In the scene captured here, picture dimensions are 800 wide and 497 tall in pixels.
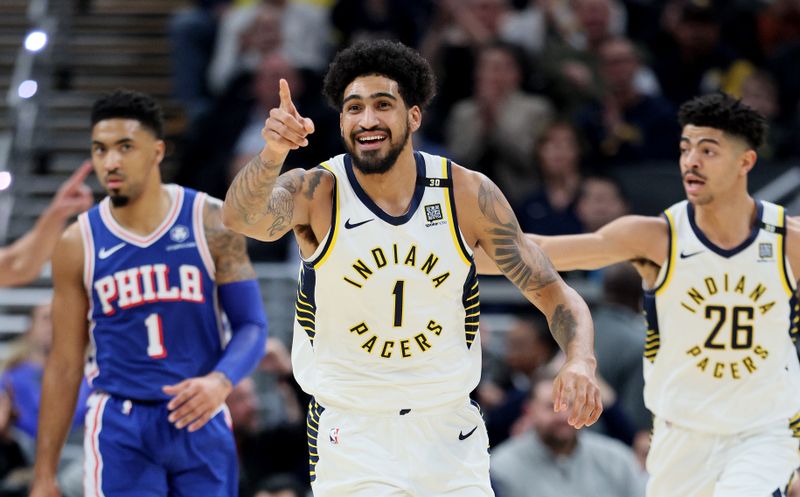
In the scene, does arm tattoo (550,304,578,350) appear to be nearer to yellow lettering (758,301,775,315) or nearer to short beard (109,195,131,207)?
yellow lettering (758,301,775,315)

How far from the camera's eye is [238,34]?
13.8m

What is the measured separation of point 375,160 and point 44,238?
8.88 ft

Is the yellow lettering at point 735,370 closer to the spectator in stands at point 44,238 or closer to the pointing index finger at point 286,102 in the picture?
the pointing index finger at point 286,102

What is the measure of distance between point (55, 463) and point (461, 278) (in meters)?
2.46

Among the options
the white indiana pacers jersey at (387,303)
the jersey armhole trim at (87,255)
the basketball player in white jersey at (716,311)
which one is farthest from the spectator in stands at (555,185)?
the white indiana pacers jersey at (387,303)

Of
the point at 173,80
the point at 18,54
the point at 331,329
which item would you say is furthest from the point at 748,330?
the point at 18,54

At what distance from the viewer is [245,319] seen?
24.2 feet

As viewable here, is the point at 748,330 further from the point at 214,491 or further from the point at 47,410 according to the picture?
the point at 47,410

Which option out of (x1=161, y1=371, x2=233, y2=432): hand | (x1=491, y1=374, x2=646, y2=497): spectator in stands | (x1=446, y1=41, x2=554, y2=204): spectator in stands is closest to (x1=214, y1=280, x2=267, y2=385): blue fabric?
(x1=161, y1=371, x2=233, y2=432): hand

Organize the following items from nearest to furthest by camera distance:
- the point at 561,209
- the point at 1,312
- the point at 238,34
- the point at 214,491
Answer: the point at 214,491 < the point at 561,209 < the point at 1,312 < the point at 238,34

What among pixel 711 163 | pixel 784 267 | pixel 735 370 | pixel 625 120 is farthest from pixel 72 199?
pixel 625 120

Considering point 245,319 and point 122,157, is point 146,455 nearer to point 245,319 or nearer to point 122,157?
point 245,319

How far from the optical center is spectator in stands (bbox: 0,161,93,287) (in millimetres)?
7891

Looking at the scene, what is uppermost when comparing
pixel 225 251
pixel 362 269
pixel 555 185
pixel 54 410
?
pixel 555 185
